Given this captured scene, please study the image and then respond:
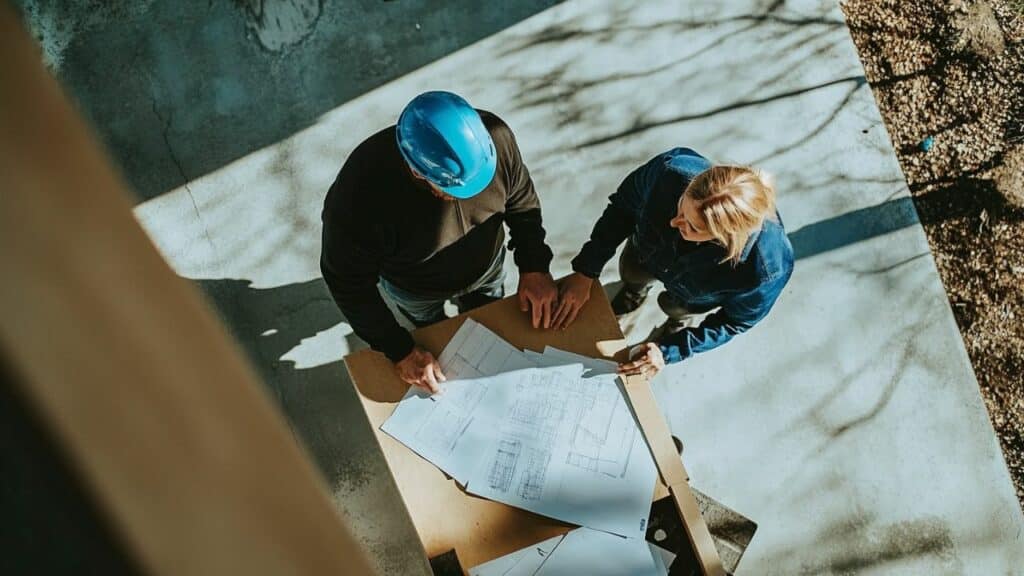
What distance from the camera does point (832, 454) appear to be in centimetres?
291

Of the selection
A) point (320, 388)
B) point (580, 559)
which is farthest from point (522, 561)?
point (320, 388)

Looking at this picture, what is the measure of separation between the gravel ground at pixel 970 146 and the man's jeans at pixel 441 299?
6.96ft

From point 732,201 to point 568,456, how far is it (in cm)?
84

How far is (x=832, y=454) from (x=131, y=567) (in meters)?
3.08

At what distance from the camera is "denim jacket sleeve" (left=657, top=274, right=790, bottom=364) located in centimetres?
199

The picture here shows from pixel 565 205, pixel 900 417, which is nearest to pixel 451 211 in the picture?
pixel 565 205

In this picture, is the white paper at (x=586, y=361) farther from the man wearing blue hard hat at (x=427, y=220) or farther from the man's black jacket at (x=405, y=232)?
the man's black jacket at (x=405, y=232)

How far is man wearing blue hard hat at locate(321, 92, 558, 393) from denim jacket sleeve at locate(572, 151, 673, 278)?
0.47ft

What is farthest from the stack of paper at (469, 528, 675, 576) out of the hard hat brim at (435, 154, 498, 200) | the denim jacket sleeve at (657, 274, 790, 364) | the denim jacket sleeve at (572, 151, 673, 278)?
the hard hat brim at (435, 154, 498, 200)

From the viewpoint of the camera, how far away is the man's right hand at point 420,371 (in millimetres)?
2006

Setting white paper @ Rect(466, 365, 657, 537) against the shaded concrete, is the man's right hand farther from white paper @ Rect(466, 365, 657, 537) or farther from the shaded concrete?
the shaded concrete

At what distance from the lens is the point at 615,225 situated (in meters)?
2.24

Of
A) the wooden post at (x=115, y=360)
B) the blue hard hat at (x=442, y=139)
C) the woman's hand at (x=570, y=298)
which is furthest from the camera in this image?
the woman's hand at (x=570, y=298)

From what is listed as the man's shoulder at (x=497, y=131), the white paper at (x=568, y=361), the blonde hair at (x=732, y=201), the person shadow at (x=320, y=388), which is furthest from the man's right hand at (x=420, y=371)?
the person shadow at (x=320, y=388)
